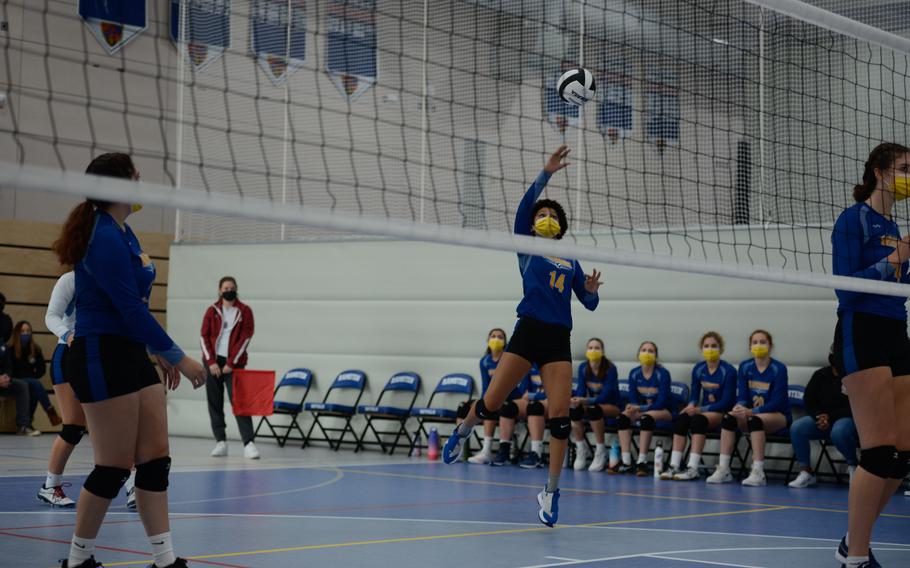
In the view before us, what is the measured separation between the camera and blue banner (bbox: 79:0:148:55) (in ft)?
47.6

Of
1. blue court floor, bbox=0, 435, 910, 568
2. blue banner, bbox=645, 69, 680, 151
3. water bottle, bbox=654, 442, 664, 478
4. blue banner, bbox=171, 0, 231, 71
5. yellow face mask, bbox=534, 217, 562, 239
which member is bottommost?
blue court floor, bbox=0, 435, 910, 568

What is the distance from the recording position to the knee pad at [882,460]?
4.46m

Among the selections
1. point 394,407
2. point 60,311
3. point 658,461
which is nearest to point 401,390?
point 394,407

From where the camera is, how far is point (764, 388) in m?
10.2

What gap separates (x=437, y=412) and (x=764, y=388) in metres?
3.66

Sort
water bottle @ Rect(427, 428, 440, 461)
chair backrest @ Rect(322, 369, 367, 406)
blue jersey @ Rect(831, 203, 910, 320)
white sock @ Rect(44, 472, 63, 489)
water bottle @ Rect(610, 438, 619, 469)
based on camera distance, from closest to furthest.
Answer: blue jersey @ Rect(831, 203, 910, 320), white sock @ Rect(44, 472, 63, 489), water bottle @ Rect(610, 438, 619, 469), water bottle @ Rect(427, 428, 440, 461), chair backrest @ Rect(322, 369, 367, 406)

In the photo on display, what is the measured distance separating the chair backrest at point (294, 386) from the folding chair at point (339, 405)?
11.3 inches

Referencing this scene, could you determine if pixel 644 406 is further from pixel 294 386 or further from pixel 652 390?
pixel 294 386

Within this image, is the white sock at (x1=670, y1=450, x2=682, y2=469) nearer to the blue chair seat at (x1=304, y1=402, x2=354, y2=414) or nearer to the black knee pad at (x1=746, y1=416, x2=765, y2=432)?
the black knee pad at (x1=746, y1=416, x2=765, y2=432)

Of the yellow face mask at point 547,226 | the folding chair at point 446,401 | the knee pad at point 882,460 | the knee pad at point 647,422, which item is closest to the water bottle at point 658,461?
the knee pad at point 647,422

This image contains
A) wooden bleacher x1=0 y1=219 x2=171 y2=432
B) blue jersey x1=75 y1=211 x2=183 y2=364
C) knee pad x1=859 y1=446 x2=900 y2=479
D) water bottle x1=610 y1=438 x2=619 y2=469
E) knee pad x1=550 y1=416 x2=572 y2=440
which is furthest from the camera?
wooden bleacher x1=0 y1=219 x2=171 y2=432

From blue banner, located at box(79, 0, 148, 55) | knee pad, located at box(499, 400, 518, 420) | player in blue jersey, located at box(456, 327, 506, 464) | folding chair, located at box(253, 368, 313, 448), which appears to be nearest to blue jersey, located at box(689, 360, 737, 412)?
knee pad, located at box(499, 400, 518, 420)

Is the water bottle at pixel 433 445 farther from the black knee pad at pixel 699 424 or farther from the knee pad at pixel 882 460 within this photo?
the knee pad at pixel 882 460

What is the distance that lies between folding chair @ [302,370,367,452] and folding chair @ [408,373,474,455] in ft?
2.84
